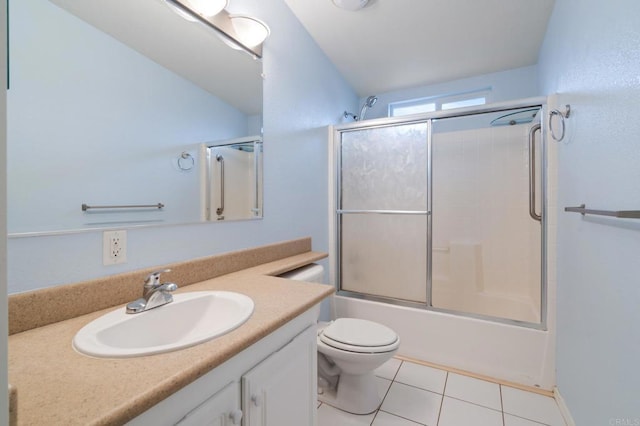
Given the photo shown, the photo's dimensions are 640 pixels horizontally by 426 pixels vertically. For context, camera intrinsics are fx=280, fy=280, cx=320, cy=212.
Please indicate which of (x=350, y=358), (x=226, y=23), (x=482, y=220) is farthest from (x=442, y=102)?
(x=350, y=358)

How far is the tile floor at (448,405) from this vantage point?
1.50m

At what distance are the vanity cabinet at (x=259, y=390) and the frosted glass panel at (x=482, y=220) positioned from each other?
5.77 feet

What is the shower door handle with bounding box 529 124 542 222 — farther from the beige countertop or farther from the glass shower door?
the beige countertop

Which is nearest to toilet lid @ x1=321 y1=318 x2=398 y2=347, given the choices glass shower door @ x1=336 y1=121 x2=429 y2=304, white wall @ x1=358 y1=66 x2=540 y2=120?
glass shower door @ x1=336 y1=121 x2=429 y2=304

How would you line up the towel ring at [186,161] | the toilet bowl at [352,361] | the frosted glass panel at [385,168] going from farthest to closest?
the frosted glass panel at [385,168] → the toilet bowl at [352,361] → the towel ring at [186,161]

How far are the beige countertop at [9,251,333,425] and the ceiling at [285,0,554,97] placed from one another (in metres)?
2.04

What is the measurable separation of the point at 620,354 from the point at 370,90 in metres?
2.83

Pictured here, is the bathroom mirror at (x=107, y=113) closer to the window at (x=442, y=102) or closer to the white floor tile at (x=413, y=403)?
the white floor tile at (x=413, y=403)

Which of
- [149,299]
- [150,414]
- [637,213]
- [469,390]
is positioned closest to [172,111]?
[149,299]

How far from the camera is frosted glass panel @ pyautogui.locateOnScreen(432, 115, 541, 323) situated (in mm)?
2389

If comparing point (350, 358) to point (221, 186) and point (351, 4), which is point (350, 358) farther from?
point (351, 4)

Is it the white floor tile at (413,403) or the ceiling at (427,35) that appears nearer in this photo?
the white floor tile at (413,403)

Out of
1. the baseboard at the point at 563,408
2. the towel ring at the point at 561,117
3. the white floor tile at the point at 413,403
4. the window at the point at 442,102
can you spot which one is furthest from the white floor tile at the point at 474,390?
the window at the point at 442,102

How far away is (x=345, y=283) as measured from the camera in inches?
100
